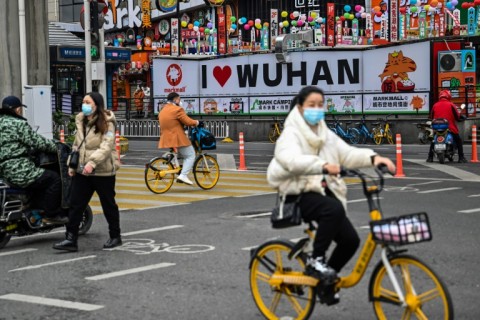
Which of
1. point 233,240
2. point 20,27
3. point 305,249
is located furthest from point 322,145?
point 20,27

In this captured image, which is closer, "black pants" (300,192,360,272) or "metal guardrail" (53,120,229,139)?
"black pants" (300,192,360,272)

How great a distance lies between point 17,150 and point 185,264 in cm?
263

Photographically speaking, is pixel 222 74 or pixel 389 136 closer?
pixel 389 136

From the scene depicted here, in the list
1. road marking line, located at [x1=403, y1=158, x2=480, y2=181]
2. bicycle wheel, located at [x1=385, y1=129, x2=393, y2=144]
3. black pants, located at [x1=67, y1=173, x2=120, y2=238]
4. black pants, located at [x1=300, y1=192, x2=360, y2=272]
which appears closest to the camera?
black pants, located at [x1=300, y1=192, x2=360, y2=272]

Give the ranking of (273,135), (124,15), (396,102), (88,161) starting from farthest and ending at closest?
1. (124,15)
2. (273,135)
3. (396,102)
4. (88,161)

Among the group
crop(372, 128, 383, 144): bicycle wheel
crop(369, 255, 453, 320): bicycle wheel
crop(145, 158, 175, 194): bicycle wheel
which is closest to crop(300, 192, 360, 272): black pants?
crop(369, 255, 453, 320): bicycle wheel

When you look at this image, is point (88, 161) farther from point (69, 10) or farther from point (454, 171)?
point (69, 10)

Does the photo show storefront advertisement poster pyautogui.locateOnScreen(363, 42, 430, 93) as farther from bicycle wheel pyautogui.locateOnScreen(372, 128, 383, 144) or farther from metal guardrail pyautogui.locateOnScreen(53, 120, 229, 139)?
metal guardrail pyautogui.locateOnScreen(53, 120, 229, 139)

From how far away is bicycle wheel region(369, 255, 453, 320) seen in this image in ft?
17.6

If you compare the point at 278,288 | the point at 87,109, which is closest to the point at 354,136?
the point at 87,109

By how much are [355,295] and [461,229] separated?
13.4 feet

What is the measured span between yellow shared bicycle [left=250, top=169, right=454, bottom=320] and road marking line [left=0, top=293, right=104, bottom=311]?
4.97 feet

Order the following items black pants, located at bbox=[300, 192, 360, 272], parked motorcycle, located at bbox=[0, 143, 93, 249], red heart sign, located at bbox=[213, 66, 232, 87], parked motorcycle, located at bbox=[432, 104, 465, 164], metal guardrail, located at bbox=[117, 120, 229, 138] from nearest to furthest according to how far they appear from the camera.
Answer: black pants, located at bbox=[300, 192, 360, 272] < parked motorcycle, located at bbox=[0, 143, 93, 249] < parked motorcycle, located at bbox=[432, 104, 465, 164] < red heart sign, located at bbox=[213, 66, 232, 87] < metal guardrail, located at bbox=[117, 120, 229, 138]

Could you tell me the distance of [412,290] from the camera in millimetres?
5449
